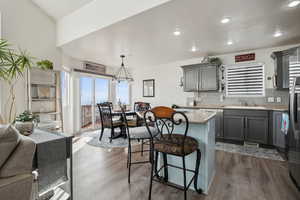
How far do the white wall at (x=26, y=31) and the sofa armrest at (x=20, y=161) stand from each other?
267cm

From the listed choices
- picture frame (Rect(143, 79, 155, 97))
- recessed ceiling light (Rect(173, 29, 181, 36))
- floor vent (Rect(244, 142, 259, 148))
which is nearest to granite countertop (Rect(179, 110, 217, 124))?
recessed ceiling light (Rect(173, 29, 181, 36))

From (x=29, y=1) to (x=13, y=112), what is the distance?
96.7 inches

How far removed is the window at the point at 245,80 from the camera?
393cm

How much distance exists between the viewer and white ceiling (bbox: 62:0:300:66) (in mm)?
2092

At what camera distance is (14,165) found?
39.8 inches

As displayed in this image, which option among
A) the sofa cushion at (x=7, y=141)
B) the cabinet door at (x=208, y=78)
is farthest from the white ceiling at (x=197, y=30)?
the sofa cushion at (x=7, y=141)

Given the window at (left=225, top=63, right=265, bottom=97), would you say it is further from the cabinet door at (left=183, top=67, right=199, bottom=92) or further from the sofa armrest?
the sofa armrest

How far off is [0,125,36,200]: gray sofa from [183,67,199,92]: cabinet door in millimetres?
4196

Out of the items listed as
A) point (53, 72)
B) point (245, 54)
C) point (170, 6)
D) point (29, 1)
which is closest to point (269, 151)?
point (245, 54)

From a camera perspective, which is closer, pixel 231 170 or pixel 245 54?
pixel 231 170

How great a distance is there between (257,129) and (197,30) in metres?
2.67

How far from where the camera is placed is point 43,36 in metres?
3.50

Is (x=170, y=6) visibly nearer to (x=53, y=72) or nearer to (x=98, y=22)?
(x=98, y=22)

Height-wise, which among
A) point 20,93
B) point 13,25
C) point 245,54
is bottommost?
point 20,93
